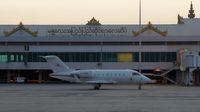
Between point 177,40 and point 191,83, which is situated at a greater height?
point 177,40

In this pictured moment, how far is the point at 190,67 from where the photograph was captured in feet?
305

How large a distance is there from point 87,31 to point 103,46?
4109mm

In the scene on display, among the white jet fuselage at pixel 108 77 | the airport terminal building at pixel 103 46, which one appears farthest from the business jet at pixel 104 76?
the airport terminal building at pixel 103 46

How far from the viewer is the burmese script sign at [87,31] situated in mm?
108875

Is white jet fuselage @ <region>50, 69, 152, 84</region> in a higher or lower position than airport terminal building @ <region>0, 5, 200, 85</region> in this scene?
lower

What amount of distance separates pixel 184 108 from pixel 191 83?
190 ft

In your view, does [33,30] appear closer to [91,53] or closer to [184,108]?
[91,53]

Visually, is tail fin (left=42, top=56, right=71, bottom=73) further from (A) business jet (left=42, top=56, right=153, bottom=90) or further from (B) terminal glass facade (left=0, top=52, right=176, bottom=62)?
(B) terminal glass facade (left=0, top=52, right=176, bottom=62)

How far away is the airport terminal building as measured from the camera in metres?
106

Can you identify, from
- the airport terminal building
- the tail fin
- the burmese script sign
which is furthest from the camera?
the burmese script sign

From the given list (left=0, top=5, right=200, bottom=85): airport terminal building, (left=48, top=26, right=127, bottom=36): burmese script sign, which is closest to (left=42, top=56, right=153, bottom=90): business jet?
(left=0, top=5, right=200, bottom=85): airport terminal building

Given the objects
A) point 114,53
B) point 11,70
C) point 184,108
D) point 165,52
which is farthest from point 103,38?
point 184,108

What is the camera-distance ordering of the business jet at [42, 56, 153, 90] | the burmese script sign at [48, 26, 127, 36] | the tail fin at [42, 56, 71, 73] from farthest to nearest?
the burmese script sign at [48, 26, 127, 36], the tail fin at [42, 56, 71, 73], the business jet at [42, 56, 153, 90]

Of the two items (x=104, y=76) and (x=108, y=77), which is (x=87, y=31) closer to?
(x=104, y=76)
